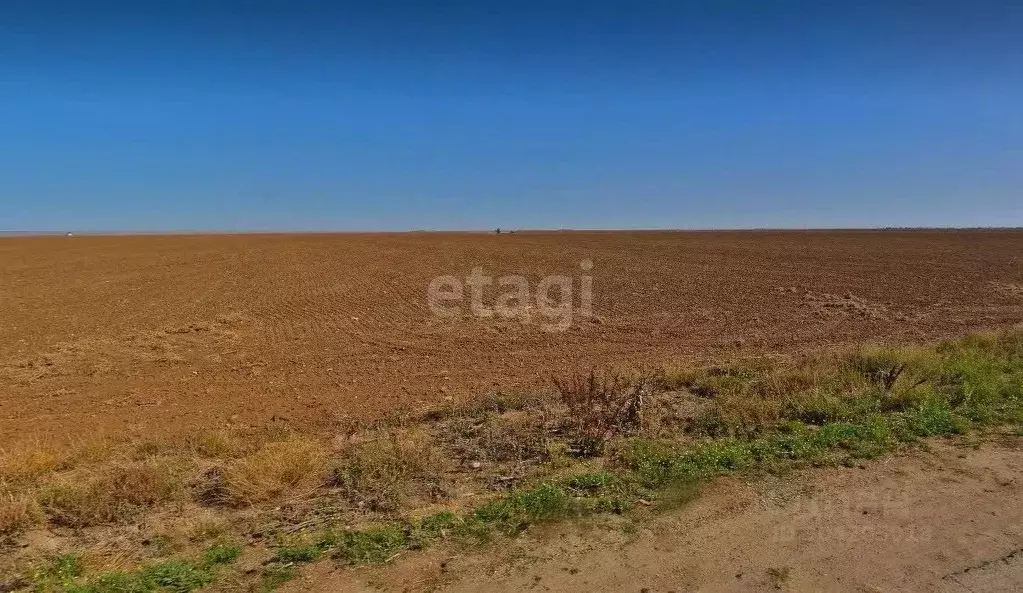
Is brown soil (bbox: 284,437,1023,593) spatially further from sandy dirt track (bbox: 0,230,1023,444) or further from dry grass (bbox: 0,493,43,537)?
sandy dirt track (bbox: 0,230,1023,444)

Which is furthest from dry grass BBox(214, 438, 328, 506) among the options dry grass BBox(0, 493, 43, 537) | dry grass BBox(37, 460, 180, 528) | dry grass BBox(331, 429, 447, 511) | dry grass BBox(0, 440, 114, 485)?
dry grass BBox(0, 440, 114, 485)

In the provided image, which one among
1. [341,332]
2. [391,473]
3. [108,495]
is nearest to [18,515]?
[108,495]

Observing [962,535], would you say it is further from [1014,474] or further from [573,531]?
[573,531]

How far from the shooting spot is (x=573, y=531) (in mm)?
4230

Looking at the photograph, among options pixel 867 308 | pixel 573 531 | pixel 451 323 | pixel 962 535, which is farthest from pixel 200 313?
pixel 867 308

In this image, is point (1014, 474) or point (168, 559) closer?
Answer: point (168, 559)

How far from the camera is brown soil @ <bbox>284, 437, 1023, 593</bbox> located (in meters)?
3.64

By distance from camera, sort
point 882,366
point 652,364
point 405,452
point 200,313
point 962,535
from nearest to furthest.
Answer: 1. point 962,535
2. point 405,452
3. point 882,366
4. point 652,364
5. point 200,313

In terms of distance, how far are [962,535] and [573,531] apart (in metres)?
2.51

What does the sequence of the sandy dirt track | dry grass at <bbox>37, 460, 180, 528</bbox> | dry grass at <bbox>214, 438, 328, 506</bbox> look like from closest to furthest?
dry grass at <bbox>37, 460, 180, 528</bbox>
dry grass at <bbox>214, 438, 328, 506</bbox>
the sandy dirt track

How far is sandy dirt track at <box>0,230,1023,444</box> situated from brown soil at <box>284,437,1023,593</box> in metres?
4.99

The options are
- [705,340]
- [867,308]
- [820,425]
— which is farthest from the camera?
[867,308]

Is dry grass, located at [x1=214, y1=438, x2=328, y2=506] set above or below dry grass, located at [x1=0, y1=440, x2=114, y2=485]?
above

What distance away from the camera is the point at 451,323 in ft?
54.4
